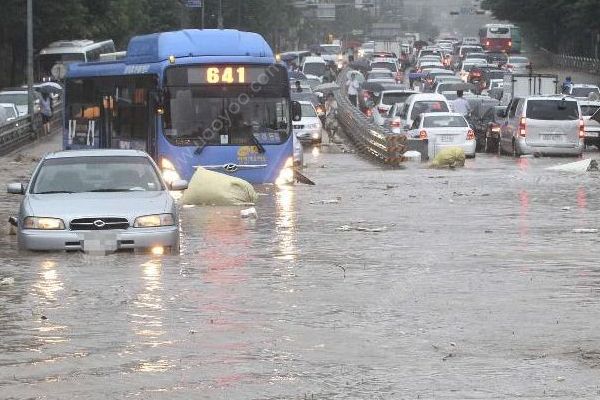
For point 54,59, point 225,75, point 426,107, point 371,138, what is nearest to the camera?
point 225,75

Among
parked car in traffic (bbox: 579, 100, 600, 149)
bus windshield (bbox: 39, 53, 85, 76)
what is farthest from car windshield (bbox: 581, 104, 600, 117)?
bus windshield (bbox: 39, 53, 85, 76)

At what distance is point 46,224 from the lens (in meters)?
17.8

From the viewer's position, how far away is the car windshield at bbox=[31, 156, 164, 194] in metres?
19.0

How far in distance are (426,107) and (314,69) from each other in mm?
46245

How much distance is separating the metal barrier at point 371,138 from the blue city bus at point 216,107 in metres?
9.47

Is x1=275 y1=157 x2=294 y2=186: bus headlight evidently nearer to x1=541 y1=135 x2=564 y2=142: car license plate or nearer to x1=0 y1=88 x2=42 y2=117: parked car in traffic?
x1=541 y1=135 x2=564 y2=142: car license plate

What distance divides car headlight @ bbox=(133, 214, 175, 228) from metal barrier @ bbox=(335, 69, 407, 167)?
22427 millimetres

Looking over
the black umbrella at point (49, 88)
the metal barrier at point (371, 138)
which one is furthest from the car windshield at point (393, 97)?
the black umbrella at point (49, 88)

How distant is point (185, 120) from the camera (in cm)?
3014

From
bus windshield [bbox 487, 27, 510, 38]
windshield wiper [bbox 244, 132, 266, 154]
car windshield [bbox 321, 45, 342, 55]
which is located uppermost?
windshield wiper [bbox 244, 132, 266, 154]

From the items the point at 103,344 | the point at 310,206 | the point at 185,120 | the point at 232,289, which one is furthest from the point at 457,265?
the point at 185,120

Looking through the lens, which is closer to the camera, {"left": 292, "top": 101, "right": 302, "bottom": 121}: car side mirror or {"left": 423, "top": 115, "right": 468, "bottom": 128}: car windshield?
{"left": 292, "top": 101, "right": 302, "bottom": 121}: car side mirror

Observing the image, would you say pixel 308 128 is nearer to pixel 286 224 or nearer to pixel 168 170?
pixel 168 170

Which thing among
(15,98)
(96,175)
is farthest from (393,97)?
(96,175)
